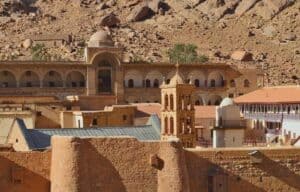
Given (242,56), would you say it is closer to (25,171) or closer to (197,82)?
(197,82)

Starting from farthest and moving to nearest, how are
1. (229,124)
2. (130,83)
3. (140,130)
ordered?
(130,83)
(229,124)
(140,130)

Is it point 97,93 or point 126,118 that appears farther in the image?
point 97,93

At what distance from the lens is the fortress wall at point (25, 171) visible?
1955cm

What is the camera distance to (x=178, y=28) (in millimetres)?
84375

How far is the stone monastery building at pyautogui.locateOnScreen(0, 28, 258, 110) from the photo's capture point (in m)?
53.9

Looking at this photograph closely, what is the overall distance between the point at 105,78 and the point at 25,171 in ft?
115

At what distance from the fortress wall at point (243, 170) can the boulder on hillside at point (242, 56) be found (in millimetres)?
52477

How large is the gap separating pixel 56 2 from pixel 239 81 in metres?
38.1

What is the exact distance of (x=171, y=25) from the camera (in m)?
84.8

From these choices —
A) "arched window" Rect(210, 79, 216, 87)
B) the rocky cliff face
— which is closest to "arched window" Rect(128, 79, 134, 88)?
"arched window" Rect(210, 79, 216, 87)

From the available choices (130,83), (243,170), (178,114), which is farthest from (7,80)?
(243,170)

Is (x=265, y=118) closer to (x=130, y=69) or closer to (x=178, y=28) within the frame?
(x=130, y=69)

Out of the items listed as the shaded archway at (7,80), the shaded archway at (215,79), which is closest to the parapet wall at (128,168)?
the shaded archway at (7,80)

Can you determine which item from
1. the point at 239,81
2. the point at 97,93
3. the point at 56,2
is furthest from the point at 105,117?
the point at 56,2
